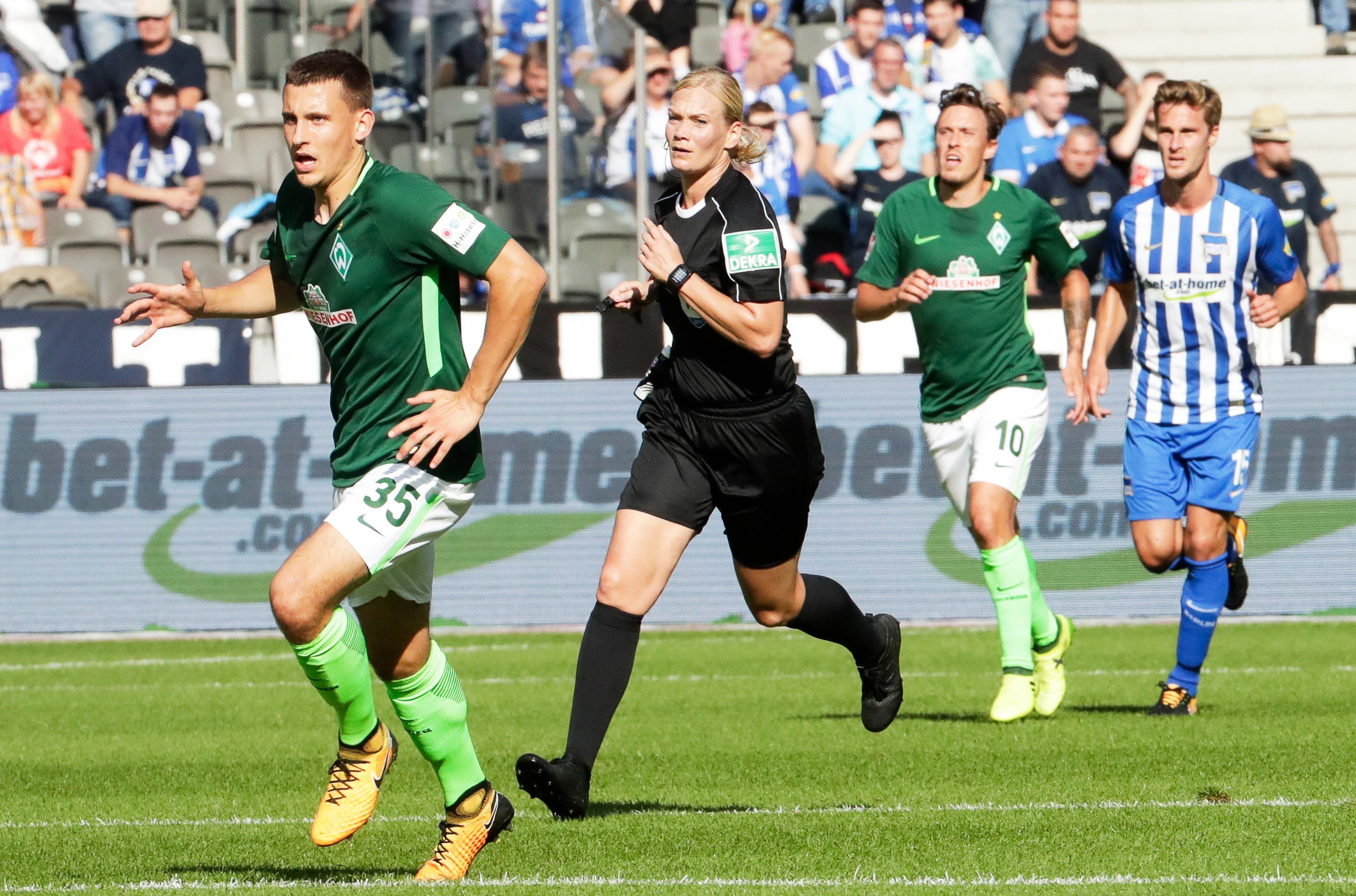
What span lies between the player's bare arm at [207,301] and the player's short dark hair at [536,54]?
8356 mm

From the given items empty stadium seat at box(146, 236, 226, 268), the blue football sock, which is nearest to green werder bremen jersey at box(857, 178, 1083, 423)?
the blue football sock

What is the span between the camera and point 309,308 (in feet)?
17.2

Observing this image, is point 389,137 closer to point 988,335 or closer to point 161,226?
point 161,226

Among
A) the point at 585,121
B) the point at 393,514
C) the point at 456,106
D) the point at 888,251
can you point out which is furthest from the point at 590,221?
the point at 393,514

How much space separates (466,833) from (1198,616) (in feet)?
13.9

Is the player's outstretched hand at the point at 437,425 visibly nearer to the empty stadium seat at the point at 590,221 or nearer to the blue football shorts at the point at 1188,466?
the blue football shorts at the point at 1188,466

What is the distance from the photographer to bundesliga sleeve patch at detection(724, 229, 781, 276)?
555 centimetres

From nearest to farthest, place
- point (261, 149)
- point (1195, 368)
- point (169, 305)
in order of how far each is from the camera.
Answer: point (169, 305)
point (1195, 368)
point (261, 149)

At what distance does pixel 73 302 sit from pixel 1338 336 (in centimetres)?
931

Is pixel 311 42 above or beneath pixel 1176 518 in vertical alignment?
above

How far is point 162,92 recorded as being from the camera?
16.1m

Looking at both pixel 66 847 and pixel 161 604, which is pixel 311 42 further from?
pixel 66 847

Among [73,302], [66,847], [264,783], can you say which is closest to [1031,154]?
[73,302]

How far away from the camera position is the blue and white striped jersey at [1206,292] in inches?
→ 317
